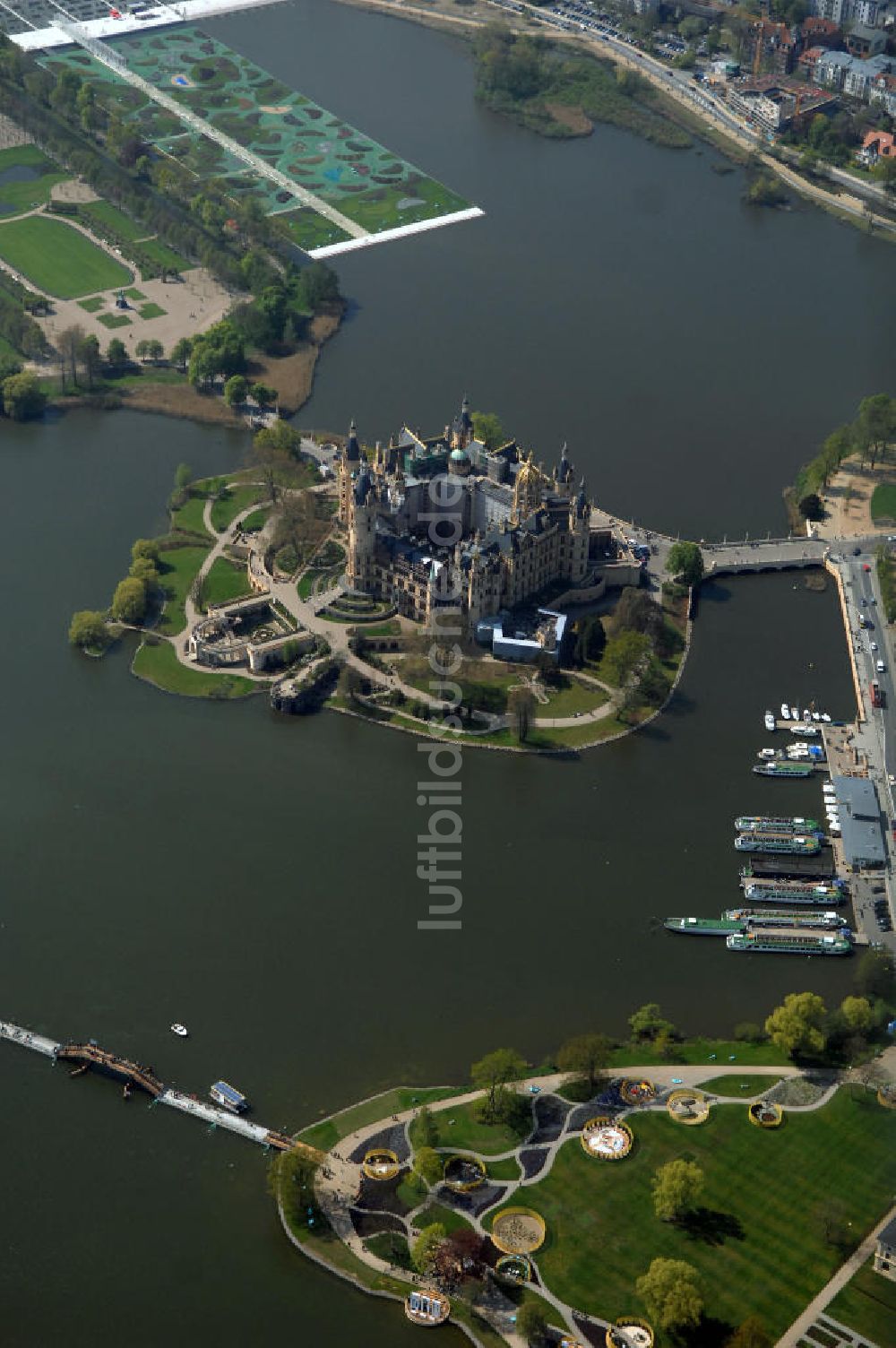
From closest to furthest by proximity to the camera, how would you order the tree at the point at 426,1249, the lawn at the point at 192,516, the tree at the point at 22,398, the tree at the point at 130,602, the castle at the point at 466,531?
the tree at the point at 426,1249 → the castle at the point at 466,531 → the tree at the point at 130,602 → the lawn at the point at 192,516 → the tree at the point at 22,398

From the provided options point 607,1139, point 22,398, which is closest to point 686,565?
point 607,1139

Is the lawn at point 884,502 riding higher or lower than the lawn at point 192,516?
higher

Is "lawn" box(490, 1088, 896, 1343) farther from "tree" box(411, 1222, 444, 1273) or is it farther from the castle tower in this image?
the castle tower

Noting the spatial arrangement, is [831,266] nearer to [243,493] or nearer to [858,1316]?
[243,493]

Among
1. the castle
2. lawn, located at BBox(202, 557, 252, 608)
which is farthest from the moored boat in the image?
lawn, located at BBox(202, 557, 252, 608)

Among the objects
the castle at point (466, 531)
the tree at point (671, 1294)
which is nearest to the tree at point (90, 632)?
the castle at point (466, 531)

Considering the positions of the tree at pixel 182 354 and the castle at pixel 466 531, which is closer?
the castle at pixel 466 531

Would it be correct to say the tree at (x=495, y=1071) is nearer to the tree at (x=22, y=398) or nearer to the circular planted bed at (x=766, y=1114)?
the circular planted bed at (x=766, y=1114)
